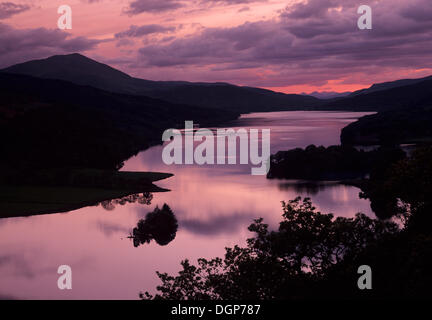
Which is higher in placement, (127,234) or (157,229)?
(157,229)

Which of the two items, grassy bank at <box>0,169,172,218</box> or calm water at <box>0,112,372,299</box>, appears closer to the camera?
calm water at <box>0,112,372,299</box>

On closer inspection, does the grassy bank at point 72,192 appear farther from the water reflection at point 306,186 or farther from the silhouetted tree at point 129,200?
the water reflection at point 306,186

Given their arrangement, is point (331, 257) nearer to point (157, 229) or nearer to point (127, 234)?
point (157, 229)

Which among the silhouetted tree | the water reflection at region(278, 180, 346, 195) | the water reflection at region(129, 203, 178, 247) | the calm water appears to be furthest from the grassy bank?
the water reflection at region(278, 180, 346, 195)

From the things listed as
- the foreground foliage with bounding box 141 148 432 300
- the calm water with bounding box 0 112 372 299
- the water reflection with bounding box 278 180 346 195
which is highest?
the foreground foliage with bounding box 141 148 432 300

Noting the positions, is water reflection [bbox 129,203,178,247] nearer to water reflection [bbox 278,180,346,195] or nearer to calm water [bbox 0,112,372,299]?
calm water [bbox 0,112,372,299]

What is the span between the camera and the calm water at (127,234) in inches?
1543

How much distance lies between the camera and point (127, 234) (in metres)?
53.2

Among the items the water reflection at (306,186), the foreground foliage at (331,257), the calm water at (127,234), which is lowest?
the calm water at (127,234)

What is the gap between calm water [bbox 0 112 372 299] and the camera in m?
39.2

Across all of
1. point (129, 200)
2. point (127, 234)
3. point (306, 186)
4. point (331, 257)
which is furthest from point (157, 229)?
point (306, 186)

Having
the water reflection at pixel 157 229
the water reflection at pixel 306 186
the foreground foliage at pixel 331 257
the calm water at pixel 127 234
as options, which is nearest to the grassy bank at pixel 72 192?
the calm water at pixel 127 234
